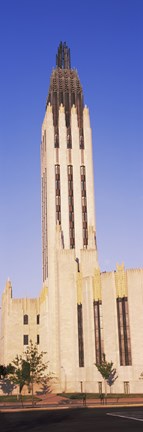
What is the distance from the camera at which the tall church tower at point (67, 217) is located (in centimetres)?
7688

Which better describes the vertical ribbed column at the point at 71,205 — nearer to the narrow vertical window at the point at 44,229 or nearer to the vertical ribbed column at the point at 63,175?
the vertical ribbed column at the point at 63,175

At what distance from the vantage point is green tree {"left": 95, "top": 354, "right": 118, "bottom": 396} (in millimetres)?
64250

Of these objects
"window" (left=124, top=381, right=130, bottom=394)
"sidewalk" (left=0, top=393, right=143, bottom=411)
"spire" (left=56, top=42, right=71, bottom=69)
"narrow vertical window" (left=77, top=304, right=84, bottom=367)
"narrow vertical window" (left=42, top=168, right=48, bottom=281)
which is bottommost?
"sidewalk" (left=0, top=393, right=143, bottom=411)

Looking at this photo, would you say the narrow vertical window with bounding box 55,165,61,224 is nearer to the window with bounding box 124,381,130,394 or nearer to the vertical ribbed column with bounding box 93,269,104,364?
the vertical ribbed column with bounding box 93,269,104,364

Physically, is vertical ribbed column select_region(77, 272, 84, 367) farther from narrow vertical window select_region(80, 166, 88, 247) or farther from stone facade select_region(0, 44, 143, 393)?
narrow vertical window select_region(80, 166, 88, 247)

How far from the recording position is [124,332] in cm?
6862

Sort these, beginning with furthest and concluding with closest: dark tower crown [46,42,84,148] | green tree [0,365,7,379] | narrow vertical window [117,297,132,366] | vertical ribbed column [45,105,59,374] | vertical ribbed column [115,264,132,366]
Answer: dark tower crown [46,42,84,148]
green tree [0,365,7,379]
vertical ribbed column [45,105,59,374]
vertical ribbed column [115,264,132,366]
narrow vertical window [117,297,132,366]

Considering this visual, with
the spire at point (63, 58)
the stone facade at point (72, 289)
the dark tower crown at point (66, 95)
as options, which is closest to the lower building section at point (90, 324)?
the stone facade at point (72, 289)

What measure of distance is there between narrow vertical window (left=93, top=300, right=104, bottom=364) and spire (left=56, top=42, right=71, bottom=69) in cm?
6285

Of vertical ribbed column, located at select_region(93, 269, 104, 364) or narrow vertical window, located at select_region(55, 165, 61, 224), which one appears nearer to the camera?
vertical ribbed column, located at select_region(93, 269, 104, 364)

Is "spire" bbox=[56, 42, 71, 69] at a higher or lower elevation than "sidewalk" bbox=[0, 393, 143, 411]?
higher

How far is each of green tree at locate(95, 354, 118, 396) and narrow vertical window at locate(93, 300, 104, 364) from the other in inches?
79.3

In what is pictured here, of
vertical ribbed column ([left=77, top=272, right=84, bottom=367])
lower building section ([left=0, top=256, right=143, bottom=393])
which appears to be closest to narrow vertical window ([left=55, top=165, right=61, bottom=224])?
lower building section ([left=0, top=256, right=143, bottom=393])

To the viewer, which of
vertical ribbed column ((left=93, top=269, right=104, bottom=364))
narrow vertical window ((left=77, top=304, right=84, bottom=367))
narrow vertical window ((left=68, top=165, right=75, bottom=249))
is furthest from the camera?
narrow vertical window ((left=68, top=165, right=75, bottom=249))
